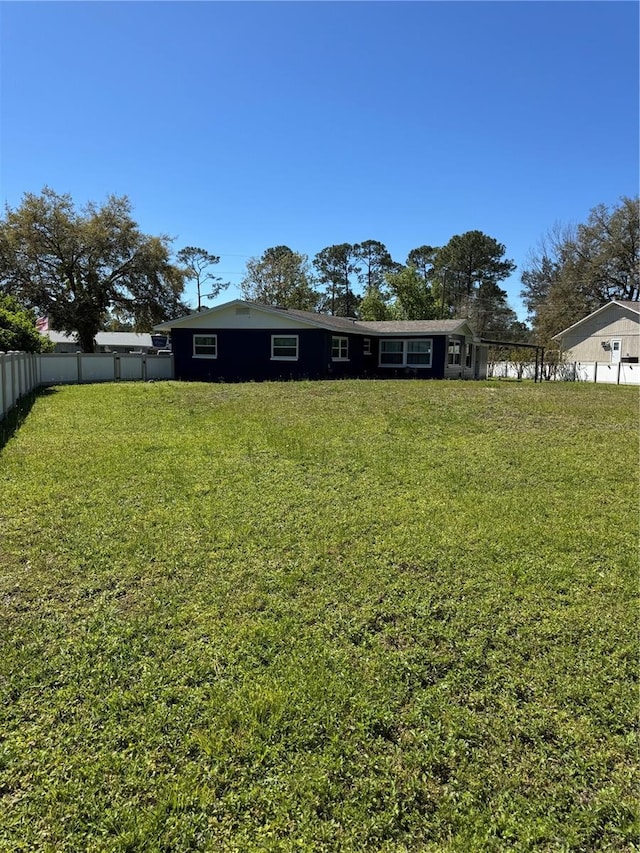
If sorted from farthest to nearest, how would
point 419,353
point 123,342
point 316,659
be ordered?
point 123,342 → point 419,353 → point 316,659

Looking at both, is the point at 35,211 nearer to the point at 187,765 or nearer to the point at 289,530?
the point at 289,530

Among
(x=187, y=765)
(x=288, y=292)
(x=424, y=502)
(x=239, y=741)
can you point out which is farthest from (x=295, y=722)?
(x=288, y=292)

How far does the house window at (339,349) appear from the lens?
21.5 metres

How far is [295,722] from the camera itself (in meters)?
2.56

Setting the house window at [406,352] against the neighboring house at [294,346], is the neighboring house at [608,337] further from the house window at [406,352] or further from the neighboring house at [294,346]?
the house window at [406,352]

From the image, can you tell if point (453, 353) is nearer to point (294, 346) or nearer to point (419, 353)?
point (419, 353)

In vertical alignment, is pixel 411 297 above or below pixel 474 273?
below

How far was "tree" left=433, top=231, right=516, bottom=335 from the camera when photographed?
51000mm

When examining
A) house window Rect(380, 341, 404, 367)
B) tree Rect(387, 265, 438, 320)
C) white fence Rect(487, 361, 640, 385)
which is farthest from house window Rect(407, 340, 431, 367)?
tree Rect(387, 265, 438, 320)

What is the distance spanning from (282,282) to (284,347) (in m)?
23.6

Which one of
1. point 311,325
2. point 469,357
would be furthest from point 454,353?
point 311,325

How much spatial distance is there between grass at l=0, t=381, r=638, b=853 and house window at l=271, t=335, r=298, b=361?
1493 cm

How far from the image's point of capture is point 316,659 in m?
3.00

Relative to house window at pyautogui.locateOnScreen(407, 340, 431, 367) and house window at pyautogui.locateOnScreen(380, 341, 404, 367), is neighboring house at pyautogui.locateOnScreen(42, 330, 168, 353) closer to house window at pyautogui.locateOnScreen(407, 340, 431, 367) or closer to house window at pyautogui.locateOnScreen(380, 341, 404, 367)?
house window at pyautogui.locateOnScreen(380, 341, 404, 367)
